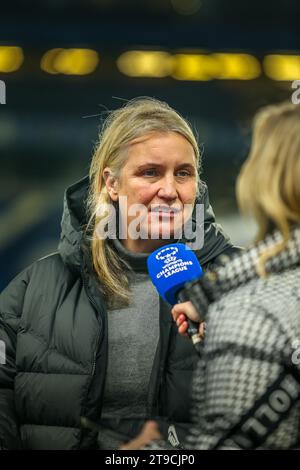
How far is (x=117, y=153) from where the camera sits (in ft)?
4.86

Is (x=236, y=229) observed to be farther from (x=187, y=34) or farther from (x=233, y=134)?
(x=187, y=34)

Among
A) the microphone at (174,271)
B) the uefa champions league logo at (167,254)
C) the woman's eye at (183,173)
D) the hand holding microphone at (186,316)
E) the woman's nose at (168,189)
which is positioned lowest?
the hand holding microphone at (186,316)

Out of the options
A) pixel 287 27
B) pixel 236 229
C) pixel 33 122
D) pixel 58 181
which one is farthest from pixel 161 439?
pixel 287 27

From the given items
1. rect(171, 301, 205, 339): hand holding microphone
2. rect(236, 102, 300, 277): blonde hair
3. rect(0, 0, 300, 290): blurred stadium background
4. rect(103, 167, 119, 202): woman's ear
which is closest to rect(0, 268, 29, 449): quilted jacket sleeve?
rect(0, 0, 300, 290): blurred stadium background

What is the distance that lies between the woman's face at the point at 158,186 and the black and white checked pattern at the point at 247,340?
40 centimetres
